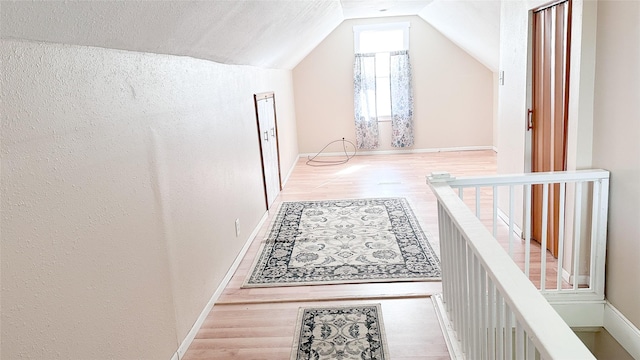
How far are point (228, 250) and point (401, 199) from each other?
238 centimetres

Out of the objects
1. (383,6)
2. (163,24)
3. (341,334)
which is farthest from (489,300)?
(383,6)

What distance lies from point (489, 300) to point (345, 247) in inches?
92.4

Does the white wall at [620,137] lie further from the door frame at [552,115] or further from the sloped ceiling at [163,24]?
the sloped ceiling at [163,24]

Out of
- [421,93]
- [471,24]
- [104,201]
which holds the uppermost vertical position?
[471,24]

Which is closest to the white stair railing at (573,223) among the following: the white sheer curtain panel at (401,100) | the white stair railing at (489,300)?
the white stair railing at (489,300)

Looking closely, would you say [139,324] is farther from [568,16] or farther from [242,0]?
[568,16]

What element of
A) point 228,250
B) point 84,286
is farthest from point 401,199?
point 84,286

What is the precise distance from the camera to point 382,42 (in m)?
8.09

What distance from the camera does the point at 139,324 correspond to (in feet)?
6.59

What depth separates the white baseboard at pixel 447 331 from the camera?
226 centimetres

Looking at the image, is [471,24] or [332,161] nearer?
[471,24]

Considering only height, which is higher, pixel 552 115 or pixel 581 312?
pixel 552 115

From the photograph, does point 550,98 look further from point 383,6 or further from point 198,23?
point 383,6

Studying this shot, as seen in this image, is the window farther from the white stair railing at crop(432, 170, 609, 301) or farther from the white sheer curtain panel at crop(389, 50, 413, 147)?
the white stair railing at crop(432, 170, 609, 301)
